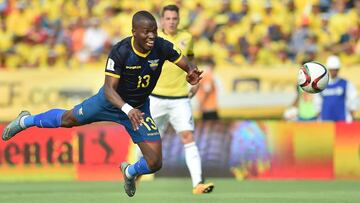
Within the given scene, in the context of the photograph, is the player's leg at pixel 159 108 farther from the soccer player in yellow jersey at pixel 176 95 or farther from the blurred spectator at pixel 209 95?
the blurred spectator at pixel 209 95

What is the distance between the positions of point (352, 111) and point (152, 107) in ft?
17.3

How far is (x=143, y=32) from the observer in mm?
9414

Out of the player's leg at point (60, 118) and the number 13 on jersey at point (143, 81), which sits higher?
the number 13 on jersey at point (143, 81)

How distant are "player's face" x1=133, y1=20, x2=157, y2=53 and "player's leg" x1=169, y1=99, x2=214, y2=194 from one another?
3.10 m

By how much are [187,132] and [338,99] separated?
5.20 m

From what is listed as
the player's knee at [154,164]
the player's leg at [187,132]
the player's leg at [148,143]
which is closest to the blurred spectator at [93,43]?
the player's leg at [187,132]

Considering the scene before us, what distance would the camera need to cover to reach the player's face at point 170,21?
484 inches

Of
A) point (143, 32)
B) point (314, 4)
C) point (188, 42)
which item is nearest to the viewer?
point (143, 32)

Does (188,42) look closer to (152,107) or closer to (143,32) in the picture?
(152,107)

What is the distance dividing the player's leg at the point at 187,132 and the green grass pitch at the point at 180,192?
0.36 metres

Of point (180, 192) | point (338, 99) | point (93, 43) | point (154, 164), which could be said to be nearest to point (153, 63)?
point (154, 164)

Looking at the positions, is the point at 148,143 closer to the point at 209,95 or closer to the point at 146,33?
the point at 146,33

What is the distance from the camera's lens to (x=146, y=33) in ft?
30.9

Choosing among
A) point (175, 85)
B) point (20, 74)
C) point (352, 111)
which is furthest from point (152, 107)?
point (20, 74)
